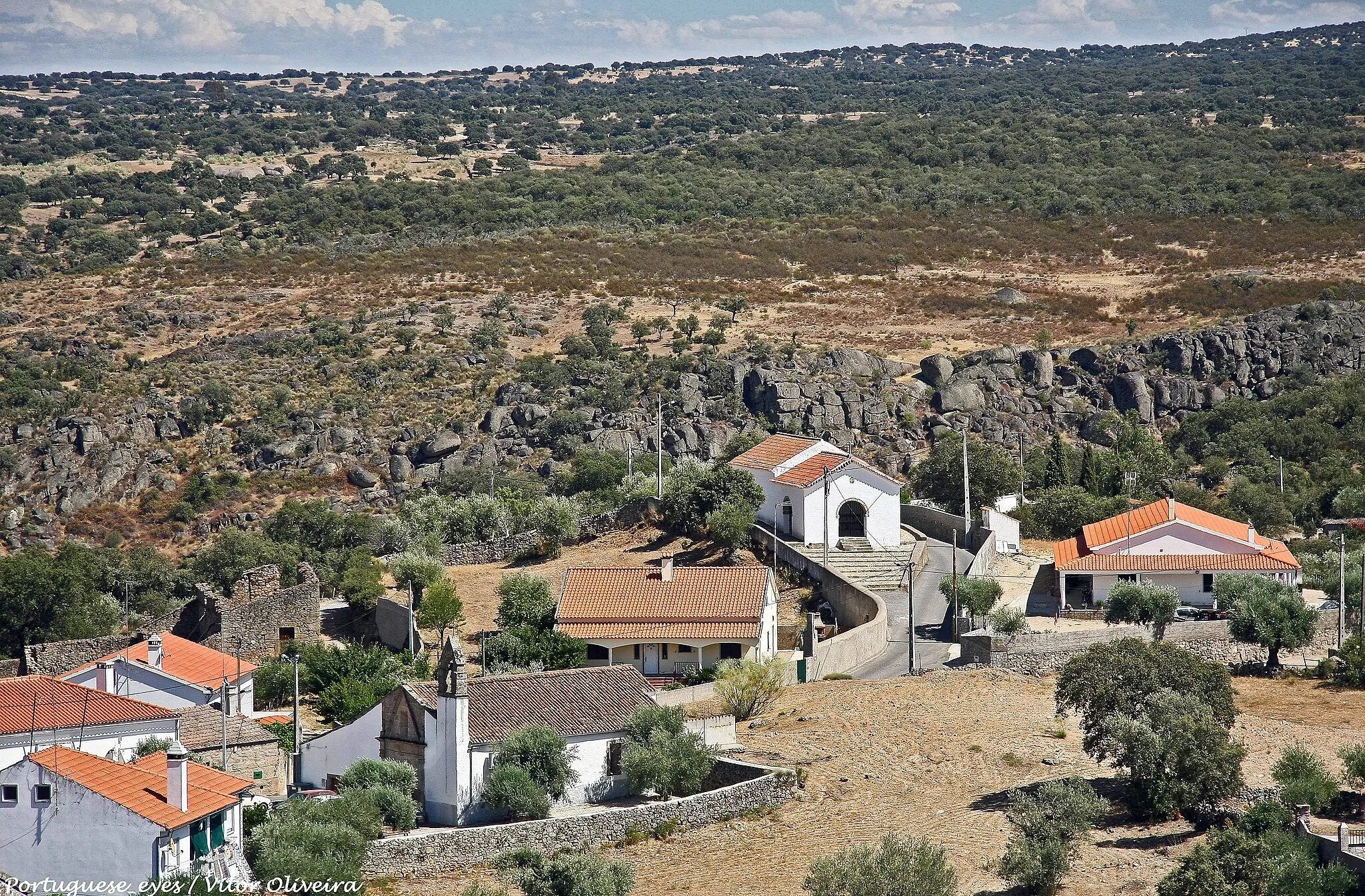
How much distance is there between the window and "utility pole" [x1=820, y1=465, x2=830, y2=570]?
61.2ft

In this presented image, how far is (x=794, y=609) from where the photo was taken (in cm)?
5144

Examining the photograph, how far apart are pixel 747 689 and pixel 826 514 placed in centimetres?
1419

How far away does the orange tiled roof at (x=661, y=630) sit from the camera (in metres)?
45.7

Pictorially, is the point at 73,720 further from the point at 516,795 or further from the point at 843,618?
the point at 843,618

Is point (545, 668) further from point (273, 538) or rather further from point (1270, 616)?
point (273, 538)

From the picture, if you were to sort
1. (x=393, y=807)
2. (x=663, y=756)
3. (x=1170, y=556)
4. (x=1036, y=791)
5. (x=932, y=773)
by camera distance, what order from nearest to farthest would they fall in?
1. (x=393, y=807)
2. (x=1036, y=791)
3. (x=663, y=756)
4. (x=932, y=773)
5. (x=1170, y=556)

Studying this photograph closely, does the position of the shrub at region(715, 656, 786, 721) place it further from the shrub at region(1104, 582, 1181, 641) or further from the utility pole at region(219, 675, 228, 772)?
the utility pole at region(219, 675, 228, 772)

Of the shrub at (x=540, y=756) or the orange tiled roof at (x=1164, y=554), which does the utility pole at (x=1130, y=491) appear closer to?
the orange tiled roof at (x=1164, y=554)

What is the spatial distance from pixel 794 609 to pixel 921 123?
13039 centimetres

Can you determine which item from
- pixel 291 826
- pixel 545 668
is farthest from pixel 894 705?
pixel 291 826

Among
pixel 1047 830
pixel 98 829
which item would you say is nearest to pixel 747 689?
pixel 1047 830

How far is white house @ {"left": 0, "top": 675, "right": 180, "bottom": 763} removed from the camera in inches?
1412

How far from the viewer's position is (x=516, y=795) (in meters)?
33.2

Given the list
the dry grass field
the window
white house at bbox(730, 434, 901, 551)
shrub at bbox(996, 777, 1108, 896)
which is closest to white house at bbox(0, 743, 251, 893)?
the dry grass field
